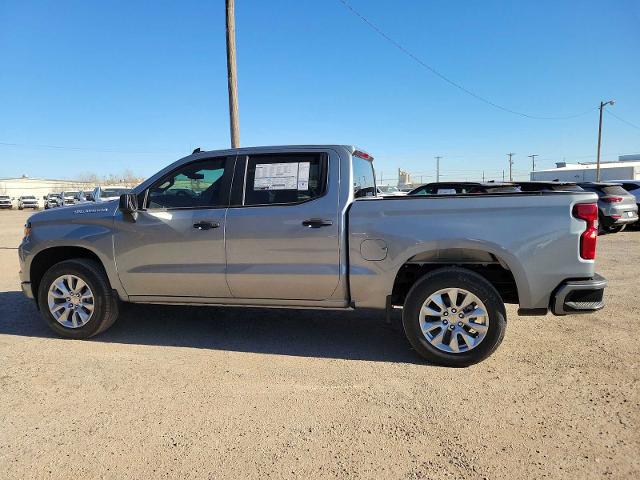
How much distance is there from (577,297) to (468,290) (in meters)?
0.87

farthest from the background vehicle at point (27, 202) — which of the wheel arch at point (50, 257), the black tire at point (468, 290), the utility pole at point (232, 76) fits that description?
the black tire at point (468, 290)

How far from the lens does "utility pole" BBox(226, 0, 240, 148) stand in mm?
8758

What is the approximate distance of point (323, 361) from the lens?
13.2ft

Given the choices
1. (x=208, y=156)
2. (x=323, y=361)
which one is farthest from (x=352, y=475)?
(x=208, y=156)

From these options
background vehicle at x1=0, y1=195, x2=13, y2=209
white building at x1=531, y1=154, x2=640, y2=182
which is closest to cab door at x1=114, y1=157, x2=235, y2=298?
background vehicle at x1=0, y1=195, x2=13, y2=209

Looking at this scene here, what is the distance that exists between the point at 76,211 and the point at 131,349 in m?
1.56

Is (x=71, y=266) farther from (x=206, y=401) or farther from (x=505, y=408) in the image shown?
(x=505, y=408)

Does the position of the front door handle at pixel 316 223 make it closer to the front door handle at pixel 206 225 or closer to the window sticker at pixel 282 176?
the window sticker at pixel 282 176

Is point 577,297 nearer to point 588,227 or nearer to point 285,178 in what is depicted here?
point 588,227

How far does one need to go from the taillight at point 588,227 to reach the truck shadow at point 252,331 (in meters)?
1.63

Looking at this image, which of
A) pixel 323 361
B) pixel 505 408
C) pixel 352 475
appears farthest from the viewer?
pixel 323 361

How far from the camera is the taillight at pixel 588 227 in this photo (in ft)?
11.8

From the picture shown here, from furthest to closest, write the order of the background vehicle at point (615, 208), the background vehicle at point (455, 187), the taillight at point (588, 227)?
the background vehicle at point (615, 208) < the background vehicle at point (455, 187) < the taillight at point (588, 227)

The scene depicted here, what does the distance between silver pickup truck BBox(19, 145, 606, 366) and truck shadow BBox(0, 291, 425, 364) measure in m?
0.41
